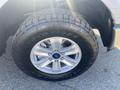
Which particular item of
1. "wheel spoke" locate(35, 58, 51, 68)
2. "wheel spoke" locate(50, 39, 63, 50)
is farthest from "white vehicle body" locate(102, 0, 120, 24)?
"wheel spoke" locate(35, 58, 51, 68)

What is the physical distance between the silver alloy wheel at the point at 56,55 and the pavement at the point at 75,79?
23 centimetres

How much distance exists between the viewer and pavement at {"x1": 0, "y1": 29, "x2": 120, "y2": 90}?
3.77 metres

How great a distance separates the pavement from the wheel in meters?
0.14

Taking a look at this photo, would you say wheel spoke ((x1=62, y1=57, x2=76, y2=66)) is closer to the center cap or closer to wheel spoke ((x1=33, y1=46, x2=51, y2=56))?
the center cap

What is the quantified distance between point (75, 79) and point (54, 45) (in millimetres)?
632

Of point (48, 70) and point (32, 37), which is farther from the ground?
point (32, 37)

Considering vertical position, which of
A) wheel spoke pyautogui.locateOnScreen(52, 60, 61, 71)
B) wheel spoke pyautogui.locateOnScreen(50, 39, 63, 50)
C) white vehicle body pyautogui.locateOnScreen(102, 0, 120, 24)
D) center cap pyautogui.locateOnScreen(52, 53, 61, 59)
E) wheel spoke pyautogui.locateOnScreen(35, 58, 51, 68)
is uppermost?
white vehicle body pyautogui.locateOnScreen(102, 0, 120, 24)

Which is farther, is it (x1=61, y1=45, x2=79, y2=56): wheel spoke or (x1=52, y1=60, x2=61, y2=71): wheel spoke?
(x1=52, y1=60, x2=61, y2=71): wheel spoke

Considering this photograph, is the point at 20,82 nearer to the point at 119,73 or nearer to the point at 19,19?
the point at 19,19

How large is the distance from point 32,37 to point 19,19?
0.58 meters

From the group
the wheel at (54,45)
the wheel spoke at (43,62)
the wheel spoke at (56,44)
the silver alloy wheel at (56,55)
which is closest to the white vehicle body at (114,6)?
the wheel at (54,45)

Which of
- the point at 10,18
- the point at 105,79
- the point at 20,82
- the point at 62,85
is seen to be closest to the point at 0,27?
the point at 10,18

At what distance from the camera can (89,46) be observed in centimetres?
348

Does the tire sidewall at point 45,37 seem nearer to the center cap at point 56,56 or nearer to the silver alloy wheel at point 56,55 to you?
the silver alloy wheel at point 56,55
